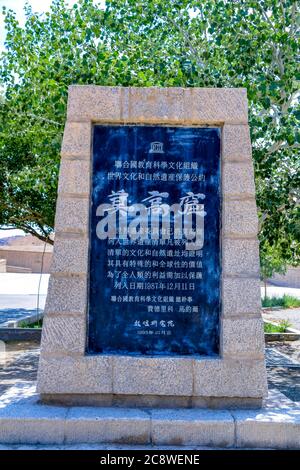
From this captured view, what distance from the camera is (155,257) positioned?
5.36 metres

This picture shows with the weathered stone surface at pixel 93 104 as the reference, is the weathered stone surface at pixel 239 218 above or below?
below

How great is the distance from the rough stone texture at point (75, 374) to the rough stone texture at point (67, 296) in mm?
400

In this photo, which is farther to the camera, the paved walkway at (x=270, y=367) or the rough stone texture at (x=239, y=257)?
the paved walkway at (x=270, y=367)

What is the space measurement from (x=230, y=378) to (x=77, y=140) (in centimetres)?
272

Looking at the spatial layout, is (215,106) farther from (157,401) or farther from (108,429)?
(108,429)

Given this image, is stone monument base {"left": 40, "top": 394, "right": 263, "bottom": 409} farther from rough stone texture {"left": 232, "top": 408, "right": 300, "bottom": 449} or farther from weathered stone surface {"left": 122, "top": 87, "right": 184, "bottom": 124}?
weathered stone surface {"left": 122, "top": 87, "right": 184, "bottom": 124}

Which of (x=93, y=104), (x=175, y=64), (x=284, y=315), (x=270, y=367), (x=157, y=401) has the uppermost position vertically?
(x=175, y=64)

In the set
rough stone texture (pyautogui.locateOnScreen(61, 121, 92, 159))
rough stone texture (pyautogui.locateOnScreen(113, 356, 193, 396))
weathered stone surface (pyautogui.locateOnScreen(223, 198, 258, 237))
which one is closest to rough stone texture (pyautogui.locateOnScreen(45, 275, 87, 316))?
rough stone texture (pyautogui.locateOnScreen(113, 356, 193, 396))

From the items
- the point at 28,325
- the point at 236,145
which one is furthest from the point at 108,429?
the point at 28,325

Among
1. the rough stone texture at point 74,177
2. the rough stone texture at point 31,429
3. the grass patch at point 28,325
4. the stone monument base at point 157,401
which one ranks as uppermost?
the rough stone texture at point 74,177

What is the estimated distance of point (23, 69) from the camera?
460 inches

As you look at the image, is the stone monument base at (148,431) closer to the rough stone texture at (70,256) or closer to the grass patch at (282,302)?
the rough stone texture at (70,256)

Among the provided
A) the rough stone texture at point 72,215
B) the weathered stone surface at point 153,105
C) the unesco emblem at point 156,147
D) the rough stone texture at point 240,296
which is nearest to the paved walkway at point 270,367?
the rough stone texture at point 240,296

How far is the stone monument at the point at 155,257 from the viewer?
16.9 feet
